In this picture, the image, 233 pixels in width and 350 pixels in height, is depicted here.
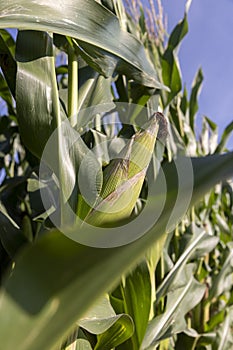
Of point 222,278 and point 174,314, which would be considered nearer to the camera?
point 174,314

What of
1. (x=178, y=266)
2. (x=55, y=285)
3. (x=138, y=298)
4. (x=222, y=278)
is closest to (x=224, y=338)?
(x=222, y=278)

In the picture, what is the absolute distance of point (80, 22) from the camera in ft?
1.22

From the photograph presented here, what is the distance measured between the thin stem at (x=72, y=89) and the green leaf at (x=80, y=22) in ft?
0.16

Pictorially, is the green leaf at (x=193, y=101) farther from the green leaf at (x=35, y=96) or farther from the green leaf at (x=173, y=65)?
the green leaf at (x=35, y=96)

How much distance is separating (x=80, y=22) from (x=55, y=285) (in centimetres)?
30

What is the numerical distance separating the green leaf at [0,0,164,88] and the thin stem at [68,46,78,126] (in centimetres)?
5

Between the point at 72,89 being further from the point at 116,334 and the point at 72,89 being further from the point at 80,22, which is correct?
the point at 116,334

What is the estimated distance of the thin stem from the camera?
1.49 ft

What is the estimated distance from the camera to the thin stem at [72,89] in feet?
1.49

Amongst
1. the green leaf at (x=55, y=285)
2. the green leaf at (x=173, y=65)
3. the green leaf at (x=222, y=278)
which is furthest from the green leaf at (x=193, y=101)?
the green leaf at (x=55, y=285)

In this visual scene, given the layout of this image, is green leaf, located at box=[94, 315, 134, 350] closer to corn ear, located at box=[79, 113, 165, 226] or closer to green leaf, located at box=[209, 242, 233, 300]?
corn ear, located at box=[79, 113, 165, 226]

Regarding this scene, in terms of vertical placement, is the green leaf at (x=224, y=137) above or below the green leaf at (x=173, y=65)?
below

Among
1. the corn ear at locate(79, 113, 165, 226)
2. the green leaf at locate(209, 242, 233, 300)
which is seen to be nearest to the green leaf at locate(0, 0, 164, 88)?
the corn ear at locate(79, 113, 165, 226)

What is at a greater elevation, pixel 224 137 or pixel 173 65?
pixel 173 65
